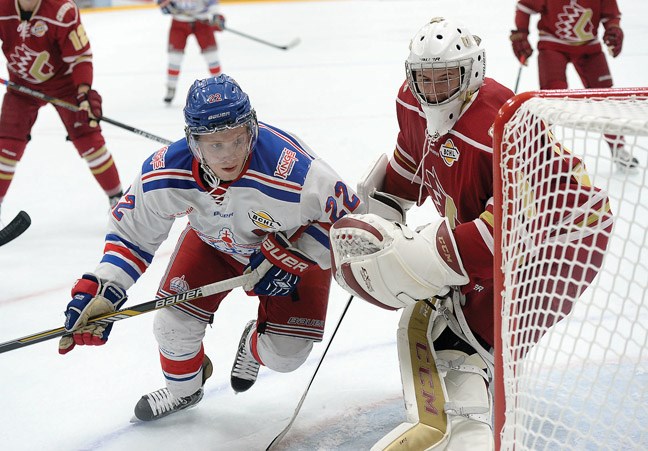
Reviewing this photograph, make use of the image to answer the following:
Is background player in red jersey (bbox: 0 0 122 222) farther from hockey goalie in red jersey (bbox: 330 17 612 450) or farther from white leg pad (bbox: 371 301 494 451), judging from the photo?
white leg pad (bbox: 371 301 494 451)

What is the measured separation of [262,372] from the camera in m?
2.53

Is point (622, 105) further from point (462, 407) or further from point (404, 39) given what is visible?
point (404, 39)

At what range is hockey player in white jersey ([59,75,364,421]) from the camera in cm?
194

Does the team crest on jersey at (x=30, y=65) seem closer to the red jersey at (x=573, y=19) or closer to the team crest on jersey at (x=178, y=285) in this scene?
the team crest on jersey at (x=178, y=285)

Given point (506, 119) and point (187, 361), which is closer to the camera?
point (506, 119)

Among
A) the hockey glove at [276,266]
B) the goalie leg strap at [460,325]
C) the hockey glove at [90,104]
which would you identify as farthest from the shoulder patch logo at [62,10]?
the goalie leg strap at [460,325]

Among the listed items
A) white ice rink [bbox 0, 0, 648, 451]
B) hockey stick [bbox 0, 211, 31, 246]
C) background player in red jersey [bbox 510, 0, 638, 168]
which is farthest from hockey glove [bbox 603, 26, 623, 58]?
hockey stick [bbox 0, 211, 31, 246]

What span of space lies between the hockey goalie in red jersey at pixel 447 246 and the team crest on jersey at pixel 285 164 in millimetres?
296

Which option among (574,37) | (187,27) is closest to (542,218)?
(574,37)

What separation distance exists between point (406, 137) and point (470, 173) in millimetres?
374

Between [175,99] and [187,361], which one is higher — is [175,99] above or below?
below

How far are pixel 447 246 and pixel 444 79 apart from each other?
45 cm

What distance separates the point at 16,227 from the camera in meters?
3.20

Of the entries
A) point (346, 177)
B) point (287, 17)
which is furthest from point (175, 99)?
point (287, 17)
